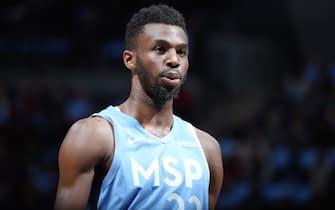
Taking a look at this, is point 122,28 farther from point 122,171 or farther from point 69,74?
point 122,171

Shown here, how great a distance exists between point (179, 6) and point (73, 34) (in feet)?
5.03

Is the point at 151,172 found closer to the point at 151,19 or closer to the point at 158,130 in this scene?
the point at 158,130

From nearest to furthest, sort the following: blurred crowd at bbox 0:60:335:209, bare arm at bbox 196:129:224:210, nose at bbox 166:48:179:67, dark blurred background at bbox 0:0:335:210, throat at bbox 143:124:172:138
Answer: nose at bbox 166:48:179:67
throat at bbox 143:124:172:138
bare arm at bbox 196:129:224:210
blurred crowd at bbox 0:60:335:209
dark blurred background at bbox 0:0:335:210

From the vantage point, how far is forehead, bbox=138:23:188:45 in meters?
3.38

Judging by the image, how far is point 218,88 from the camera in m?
10.7

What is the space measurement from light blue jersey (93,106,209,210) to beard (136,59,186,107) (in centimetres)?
15

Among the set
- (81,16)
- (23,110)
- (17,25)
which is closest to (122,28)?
(81,16)

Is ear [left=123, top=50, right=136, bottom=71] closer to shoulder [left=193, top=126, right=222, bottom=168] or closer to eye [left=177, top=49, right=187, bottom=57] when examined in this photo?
eye [left=177, top=49, right=187, bottom=57]

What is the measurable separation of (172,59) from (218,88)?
7.39 meters

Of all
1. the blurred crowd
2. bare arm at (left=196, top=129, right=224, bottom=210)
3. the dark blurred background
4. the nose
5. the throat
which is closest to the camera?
the nose

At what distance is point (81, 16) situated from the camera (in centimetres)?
997

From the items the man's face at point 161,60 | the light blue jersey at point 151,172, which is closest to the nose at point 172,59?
the man's face at point 161,60

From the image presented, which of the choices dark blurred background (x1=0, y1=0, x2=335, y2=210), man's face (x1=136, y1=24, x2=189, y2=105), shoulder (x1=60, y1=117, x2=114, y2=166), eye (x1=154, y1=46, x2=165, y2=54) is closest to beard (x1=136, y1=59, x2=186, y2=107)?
man's face (x1=136, y1=24, x2=189, y2=105)

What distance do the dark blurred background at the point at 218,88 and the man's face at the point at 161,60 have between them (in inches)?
153
